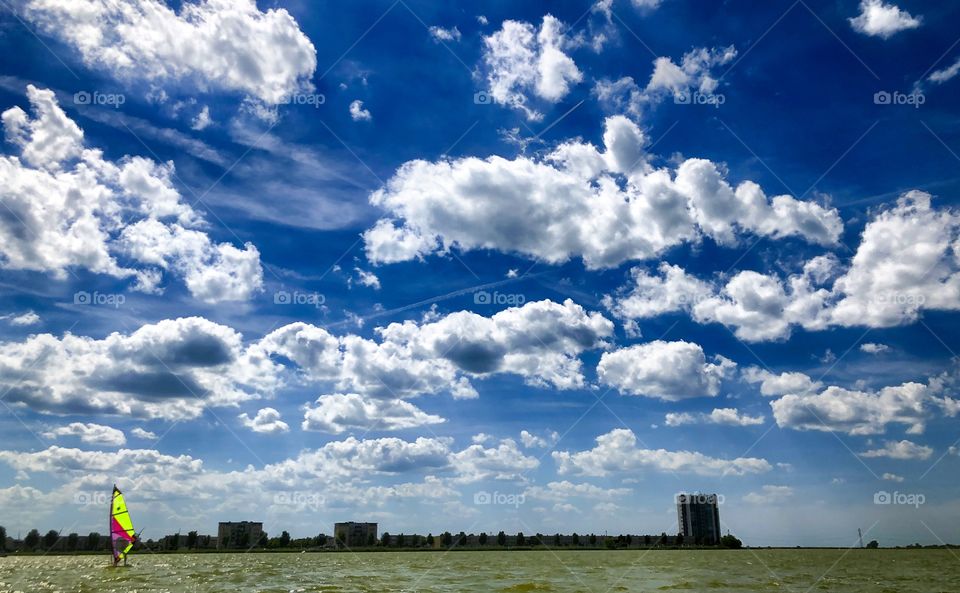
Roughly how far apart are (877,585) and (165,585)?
75.7 m

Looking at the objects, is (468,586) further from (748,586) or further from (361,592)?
(748,586)

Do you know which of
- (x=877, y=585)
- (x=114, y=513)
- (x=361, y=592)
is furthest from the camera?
(x=114, y=513)

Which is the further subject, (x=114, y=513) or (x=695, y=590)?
(x=114, y=513)

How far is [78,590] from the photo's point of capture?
6225 centimetres

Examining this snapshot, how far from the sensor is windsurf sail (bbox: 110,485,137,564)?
98.3m

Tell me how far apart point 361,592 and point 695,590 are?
3094cm

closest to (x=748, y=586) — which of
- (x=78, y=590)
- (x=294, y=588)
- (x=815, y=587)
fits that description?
(x=815, y=587)

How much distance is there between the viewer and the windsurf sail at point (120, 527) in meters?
98.3

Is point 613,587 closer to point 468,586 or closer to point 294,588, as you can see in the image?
point 468,586

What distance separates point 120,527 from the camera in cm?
10125

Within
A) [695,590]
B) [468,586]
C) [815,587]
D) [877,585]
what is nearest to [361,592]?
[468,586]

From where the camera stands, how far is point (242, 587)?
66.1m

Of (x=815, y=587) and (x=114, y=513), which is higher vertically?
(x=114, y=513)

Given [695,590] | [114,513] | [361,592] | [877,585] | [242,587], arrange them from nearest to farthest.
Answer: [361,592] < [695,590] < [242,587] < [877,585] < [114,513]
